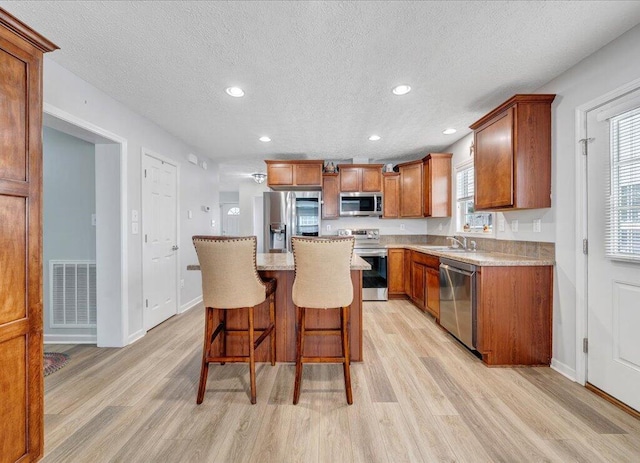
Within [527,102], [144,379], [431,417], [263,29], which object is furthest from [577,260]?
[144,379]

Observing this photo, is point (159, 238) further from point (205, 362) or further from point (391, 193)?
point (391, 193)

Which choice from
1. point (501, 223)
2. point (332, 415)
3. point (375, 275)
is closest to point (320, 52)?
point (332, 415)

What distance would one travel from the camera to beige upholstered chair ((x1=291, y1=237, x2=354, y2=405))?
1.86 metres

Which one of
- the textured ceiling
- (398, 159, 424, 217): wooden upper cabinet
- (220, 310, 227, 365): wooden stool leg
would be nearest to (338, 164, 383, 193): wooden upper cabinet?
(398, 159, 424, 217): wooden upper cabinet

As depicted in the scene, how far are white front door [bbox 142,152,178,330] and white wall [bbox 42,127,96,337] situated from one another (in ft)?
1.60

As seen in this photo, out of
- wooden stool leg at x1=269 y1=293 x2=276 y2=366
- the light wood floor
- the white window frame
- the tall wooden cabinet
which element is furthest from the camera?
the white window frame

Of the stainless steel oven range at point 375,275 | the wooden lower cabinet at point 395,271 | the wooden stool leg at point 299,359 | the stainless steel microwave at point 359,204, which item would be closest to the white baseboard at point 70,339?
the wooden stool leg at point 299,359

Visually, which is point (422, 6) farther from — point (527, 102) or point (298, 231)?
point (298, 231)

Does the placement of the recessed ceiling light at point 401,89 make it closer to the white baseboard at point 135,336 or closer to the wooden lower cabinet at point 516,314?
the wooden lower cabinet at point 516,314

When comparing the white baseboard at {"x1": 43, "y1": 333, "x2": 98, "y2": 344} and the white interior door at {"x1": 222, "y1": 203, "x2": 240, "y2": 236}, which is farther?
the white interior door at {"x1": 222, "y1": 203, "x2": 240, "y2": 236}

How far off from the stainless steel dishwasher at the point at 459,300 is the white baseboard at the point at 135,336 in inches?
133

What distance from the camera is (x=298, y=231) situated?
4.72m

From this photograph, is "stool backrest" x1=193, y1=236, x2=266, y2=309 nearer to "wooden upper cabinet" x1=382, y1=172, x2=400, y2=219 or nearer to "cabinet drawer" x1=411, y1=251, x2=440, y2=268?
"cabinet drawer" x1=411, y1=251, x2=440, y2=268

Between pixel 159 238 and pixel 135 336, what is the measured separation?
1.15 meters
